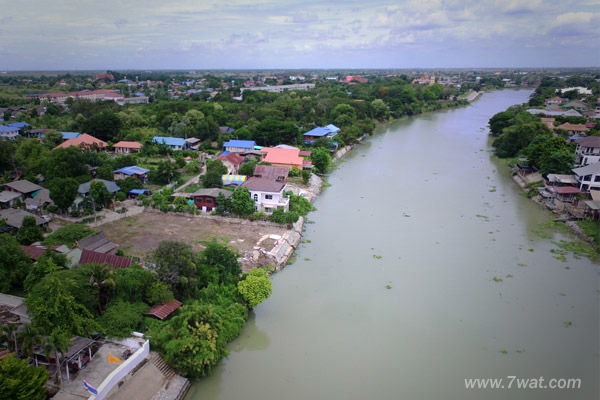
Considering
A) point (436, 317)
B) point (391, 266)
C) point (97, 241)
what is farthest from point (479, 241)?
point (97, 241)

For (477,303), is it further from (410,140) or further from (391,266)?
(410,140)

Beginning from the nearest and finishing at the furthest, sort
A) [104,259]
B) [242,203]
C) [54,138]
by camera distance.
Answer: [104,259] < [242,203] < [54,138]

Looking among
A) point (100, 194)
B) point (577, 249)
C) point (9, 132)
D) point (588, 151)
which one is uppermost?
point (9, 132)

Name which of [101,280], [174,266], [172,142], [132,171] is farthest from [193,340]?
[172,142]

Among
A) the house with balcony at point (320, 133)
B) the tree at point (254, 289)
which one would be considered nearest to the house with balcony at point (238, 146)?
the house with balcony at point (320, 133)

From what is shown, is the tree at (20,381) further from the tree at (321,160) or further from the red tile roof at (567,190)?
the red tile roof at (567,190)

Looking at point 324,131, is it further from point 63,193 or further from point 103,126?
point 63,193
